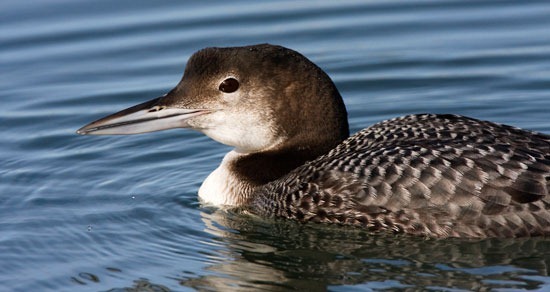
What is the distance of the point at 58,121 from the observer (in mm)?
11625

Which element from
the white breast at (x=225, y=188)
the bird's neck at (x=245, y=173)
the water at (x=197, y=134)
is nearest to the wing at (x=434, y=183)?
the water at (x=197, y=134)

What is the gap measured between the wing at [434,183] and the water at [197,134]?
15 cm

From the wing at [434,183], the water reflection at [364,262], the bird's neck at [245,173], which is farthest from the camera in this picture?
the bird's neck at [245,173]

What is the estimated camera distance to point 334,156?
875 cm

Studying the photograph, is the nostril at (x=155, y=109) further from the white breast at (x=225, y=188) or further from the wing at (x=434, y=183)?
the wing at (x=434, y=183)

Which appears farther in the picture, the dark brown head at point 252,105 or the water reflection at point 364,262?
the dark brown head at point 252,105

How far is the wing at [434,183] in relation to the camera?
311 inches

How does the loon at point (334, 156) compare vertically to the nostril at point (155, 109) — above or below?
below

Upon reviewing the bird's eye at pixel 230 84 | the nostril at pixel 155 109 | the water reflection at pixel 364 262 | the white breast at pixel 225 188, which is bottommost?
the water reflection at pixel 364 262

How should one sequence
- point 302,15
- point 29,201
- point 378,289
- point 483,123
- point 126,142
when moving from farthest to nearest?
point 302,15 → point 126,142 → point 29,201 → point 483,123 → point 378,289

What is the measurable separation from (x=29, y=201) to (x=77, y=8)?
489 centimetres

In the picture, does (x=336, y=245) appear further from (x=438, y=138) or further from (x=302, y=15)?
(x=302, y=15)

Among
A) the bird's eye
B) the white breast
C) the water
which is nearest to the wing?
the water

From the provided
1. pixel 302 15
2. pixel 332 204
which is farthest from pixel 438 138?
pixel 302 15
